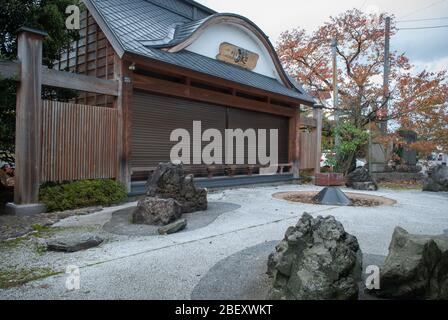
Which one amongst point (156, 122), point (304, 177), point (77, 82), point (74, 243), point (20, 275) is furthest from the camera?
point (304, 177)

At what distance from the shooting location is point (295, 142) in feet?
50.8

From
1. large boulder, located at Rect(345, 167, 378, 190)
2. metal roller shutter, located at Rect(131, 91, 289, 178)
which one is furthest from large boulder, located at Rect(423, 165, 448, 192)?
metal roller shutter, located at Rect(131, 91, 289, 178)

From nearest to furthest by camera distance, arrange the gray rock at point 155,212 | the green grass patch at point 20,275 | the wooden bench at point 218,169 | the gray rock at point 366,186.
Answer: the green grass patch at point 20,275 → the gray rock at point 155,212 → the wooden bench at point 218,169 → the gray rock at point 366,186

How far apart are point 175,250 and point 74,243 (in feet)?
4.51

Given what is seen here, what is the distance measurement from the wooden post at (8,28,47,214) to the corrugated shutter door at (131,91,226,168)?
295cm

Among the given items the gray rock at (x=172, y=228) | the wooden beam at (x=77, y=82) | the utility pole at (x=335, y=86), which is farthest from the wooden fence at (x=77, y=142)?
the utility pole at (x=335, y=86)

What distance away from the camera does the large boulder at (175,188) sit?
23.5ft

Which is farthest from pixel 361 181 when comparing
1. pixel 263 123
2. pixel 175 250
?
pixel 175 250

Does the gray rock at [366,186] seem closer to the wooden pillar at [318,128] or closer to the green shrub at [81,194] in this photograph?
the wooden pillar at [318,128]

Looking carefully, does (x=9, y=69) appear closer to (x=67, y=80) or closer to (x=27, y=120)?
(x=27, y=120)

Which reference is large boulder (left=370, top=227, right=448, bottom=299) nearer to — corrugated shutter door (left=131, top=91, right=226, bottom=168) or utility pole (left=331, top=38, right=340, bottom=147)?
corrugated shutter door (left=131, top=91, right=226, bottom=168)

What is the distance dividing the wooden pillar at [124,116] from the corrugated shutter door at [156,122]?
595mm

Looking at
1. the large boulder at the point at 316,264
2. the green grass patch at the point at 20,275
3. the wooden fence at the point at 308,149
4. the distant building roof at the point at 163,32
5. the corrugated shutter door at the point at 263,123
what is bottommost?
the green grass patch at the point at 20,275

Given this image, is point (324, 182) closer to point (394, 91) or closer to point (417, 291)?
point (417, 291)
